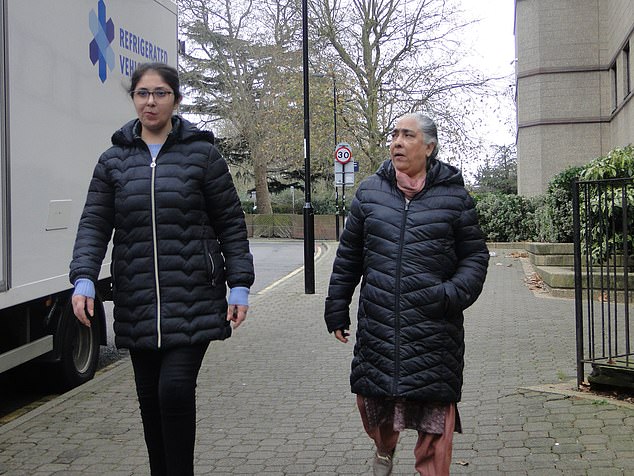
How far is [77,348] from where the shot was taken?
703 cm

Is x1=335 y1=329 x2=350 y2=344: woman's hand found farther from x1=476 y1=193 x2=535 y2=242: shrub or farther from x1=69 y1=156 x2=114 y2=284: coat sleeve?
x1=476 y1=193 x2=535 y2=242: shrub

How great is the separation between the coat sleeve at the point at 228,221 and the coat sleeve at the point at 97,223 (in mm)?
452

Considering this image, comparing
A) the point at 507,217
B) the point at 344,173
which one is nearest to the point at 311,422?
the point at 507,217

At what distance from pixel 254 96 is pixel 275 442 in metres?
37.3

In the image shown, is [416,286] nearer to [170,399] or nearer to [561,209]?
[170,399]

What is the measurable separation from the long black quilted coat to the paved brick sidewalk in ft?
4.01

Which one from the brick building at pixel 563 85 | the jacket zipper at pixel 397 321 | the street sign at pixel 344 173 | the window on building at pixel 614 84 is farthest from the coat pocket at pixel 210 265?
the street sign at pixel 344 173

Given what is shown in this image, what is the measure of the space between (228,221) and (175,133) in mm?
454

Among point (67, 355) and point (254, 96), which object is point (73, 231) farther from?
point (254, 96)

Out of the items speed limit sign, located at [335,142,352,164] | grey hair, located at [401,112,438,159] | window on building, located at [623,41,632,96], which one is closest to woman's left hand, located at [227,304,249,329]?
grey hair, located at [401,112,438,159]

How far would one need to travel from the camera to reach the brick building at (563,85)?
923 inches

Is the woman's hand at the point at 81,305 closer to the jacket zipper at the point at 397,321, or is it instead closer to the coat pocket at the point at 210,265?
the coat pocket at the point at 210,265

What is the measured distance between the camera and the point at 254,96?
41531mm

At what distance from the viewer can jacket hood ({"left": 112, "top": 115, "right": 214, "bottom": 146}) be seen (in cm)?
371
